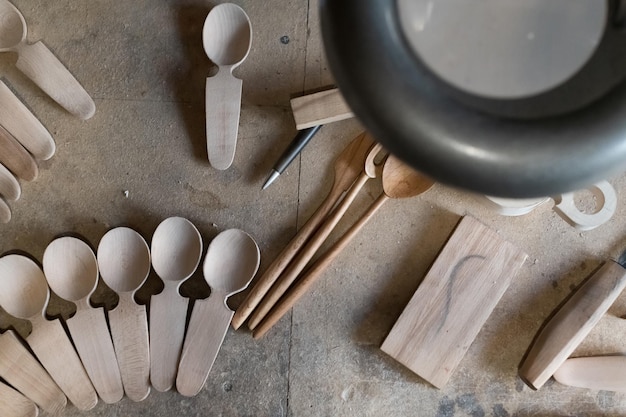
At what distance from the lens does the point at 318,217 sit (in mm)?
800

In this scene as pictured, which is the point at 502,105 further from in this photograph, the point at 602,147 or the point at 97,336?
the point at 97,336

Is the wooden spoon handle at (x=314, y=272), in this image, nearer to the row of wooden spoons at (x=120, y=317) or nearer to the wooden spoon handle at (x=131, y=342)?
the row of wooden spoons at (x=120, y=317)

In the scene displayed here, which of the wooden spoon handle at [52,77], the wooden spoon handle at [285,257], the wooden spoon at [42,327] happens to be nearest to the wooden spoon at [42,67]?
the wooden spoon handle at [52,77]

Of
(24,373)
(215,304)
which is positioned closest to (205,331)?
(215,304)

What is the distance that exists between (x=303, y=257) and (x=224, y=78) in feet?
0.84

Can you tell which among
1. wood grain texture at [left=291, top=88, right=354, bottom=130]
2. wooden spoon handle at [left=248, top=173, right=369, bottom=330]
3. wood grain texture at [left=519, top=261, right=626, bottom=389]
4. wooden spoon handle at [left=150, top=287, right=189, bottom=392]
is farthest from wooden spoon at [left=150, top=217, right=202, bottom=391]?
wood grain texture at [left=519, top=261, right=626, bottom=389]

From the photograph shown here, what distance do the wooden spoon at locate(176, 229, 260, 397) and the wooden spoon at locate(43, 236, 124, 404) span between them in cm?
9

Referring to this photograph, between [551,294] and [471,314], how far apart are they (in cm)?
12

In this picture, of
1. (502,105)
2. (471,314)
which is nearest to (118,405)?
(471,314)

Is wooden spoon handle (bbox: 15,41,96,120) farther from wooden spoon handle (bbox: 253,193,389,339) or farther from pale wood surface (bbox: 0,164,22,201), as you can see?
wooden spoon handle (bbox: 253,193,389,339)

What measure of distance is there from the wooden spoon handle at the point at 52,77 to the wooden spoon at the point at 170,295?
20 cm

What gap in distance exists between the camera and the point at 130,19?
0.85m

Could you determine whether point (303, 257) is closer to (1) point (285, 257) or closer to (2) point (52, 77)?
(1) point (285, 257)

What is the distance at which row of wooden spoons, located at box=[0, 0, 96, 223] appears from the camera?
812mm
